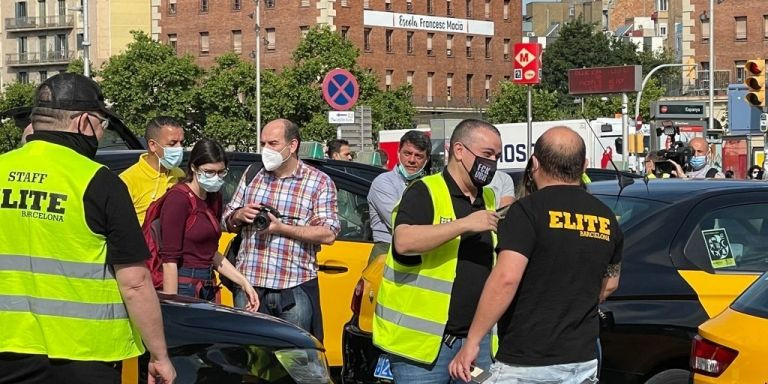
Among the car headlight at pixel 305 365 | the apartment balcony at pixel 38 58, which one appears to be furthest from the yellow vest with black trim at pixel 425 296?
the apartment balcony at pixel 38 58

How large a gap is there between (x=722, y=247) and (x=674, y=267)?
394 millimetres

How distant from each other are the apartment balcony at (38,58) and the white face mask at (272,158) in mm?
96962

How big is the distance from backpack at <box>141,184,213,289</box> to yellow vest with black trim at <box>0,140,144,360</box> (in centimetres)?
326

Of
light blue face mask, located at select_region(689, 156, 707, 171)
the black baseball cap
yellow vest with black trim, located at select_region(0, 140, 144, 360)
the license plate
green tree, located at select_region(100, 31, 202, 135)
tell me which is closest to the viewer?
yellow vest with black trim, located at select_region(0, 140, 144, 360)

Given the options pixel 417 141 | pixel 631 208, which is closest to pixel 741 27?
pixel 417 141

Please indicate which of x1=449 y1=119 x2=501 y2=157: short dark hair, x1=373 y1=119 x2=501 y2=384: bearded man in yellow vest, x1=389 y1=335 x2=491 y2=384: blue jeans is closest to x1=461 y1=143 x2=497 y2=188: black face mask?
x1=373 y1=119 x2=501 y2=384: bearded man in yellow vest

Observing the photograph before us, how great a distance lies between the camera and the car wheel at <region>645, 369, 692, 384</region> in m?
7.34

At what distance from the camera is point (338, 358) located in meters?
9.51

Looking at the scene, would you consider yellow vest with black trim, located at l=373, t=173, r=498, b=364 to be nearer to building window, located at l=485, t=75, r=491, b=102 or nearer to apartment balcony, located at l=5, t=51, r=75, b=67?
building window, located at l=485, t=75, r=491, b=102

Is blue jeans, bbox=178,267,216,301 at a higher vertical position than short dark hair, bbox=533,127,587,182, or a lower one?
lower

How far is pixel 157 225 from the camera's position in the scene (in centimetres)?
822

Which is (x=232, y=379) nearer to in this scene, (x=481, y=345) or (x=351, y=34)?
(x=481, y=345)

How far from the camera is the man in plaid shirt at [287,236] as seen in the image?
8.09 m

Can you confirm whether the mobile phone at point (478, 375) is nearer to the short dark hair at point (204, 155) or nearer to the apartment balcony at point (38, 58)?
the short dark hair at point (204, 155)
